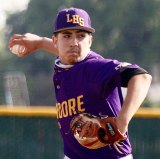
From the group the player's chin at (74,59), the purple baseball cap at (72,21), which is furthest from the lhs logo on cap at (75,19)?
the player's chin at (74,59)

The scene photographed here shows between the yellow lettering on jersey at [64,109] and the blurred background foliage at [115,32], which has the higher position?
the yellow lettering on jersey at [64,109]

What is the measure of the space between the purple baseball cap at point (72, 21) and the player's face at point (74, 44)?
38 mm

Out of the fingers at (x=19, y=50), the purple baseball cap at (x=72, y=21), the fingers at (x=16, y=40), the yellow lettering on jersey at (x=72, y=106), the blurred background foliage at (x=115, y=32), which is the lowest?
the blurred background foliage at (x=115, y=32)

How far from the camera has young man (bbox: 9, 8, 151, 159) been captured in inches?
170

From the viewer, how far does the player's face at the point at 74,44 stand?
15.1 ft

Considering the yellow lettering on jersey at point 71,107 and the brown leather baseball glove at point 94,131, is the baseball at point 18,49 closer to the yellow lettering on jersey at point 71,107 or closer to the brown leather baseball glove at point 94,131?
the yellow lettering on jersey at point 71,107

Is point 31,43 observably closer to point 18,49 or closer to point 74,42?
point 18,49

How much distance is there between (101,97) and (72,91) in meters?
0.24

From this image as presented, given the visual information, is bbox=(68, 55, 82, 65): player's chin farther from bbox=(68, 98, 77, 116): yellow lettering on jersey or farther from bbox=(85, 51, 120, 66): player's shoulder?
bbox=(68, 98, 77, 116): yellow lettering on jersey

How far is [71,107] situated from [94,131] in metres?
0.35

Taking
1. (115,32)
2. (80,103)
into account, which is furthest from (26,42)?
(115,32)

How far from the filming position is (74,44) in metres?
4.57

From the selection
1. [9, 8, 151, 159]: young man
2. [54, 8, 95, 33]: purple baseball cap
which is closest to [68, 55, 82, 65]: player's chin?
[9, 8, 151, 159]: young man

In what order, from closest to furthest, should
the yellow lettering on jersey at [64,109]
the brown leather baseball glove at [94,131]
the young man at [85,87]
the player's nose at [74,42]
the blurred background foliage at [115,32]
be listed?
the brown leather baseball glove at [94,131]
the young man at [85,87]
the player's nose at [74,42]
the yellow lettering on jersey at [64,109]
the blurred background foliage at [115,32]
